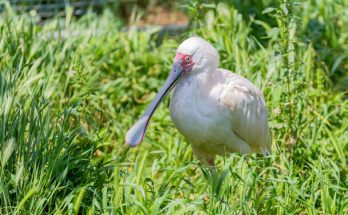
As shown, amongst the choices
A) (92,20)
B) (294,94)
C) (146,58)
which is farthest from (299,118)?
(92,20)

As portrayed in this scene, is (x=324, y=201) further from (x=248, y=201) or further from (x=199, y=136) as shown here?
(x=199, y=136)

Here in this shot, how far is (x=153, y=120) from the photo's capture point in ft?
21.2

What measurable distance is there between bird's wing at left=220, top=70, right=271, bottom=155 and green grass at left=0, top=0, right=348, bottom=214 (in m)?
0.14

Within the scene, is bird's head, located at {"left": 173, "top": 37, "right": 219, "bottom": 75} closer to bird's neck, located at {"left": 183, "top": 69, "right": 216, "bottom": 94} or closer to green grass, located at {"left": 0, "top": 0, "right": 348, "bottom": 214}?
bird's neck, located at {"left": 183, "top": 69, "right": 216, "bottom": 94}

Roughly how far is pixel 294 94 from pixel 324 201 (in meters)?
1.08

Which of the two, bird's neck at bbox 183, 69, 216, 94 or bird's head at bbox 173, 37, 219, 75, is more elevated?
bird's head at bbox 173, 37, 219, 75

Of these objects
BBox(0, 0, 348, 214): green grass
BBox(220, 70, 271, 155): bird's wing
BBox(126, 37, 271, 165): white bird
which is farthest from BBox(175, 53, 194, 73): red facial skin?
BBox(0, 0, 348, 214): green grass

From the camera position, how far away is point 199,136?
4895mm

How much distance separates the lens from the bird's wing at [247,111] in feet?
Result: 16.3

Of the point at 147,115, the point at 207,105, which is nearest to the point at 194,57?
the point at 207,105

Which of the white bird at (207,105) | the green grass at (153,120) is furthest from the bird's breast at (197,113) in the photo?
the green grass at (153,120)

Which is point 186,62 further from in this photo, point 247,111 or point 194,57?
point 247,111

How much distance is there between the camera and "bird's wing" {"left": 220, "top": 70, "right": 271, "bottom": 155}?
4961 mm

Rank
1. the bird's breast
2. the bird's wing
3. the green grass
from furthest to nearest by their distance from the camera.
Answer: the bird's wing
the bird's breast
the green grass
